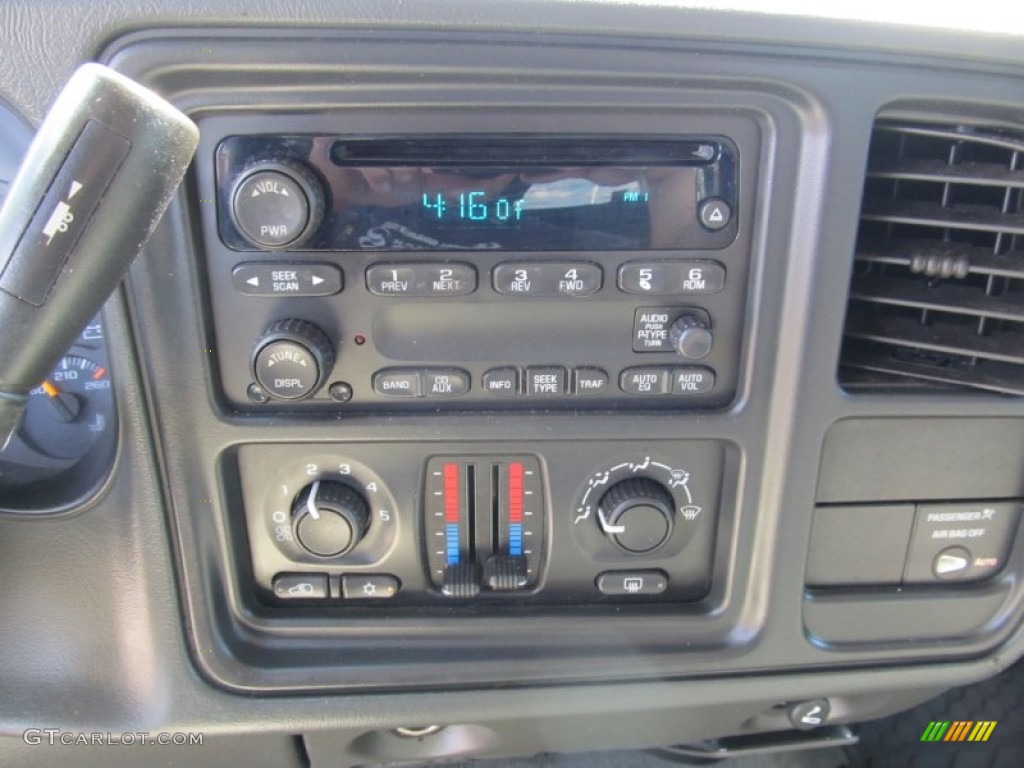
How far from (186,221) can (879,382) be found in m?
0.68

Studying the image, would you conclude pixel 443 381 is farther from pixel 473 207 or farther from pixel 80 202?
pixel 80 202

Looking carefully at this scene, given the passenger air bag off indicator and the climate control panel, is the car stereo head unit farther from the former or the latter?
the passenger air bag off indicator

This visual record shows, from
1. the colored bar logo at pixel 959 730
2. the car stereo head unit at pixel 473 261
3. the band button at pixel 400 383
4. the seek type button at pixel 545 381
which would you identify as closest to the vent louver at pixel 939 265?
the car stereo head unit at pixel 473 261

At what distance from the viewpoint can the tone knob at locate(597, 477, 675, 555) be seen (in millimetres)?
893

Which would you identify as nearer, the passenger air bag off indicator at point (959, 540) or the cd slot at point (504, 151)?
the cd slot at point (504, 151)

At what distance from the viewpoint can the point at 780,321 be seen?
0.84m

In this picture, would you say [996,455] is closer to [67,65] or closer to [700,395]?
[700,395]

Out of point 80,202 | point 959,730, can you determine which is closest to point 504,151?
point 80,202

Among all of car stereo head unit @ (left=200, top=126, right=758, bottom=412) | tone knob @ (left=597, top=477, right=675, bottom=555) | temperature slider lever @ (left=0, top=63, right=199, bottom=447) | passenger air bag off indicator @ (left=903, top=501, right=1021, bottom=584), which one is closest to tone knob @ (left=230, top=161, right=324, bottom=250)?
car stereo head unit @ (left=200, top=126, right=758, bottom=412)

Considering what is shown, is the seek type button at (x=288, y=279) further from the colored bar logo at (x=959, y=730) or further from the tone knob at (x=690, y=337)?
the colored bar logo at (x=959, y=730)

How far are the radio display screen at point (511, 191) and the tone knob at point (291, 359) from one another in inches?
3.1

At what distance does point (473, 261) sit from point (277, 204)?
0.18m

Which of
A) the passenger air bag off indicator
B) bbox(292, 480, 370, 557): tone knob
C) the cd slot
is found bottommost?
the passenger air bag off indicator

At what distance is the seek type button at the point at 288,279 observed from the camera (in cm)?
80
